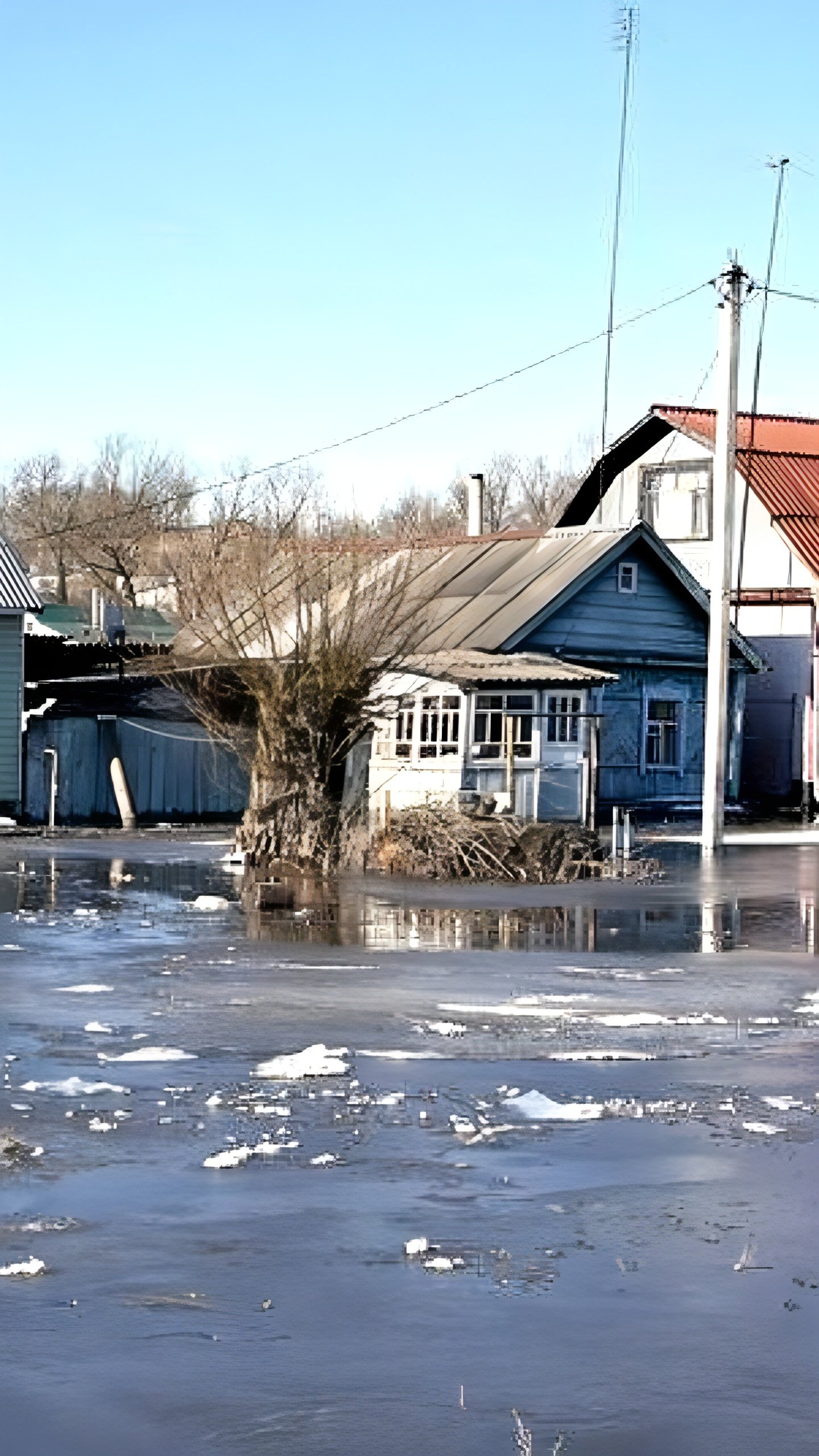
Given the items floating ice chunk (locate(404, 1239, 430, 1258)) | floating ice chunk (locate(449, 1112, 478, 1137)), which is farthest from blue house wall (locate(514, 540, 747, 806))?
floating ice chunk (locate(404, 1239, 430, 1258))

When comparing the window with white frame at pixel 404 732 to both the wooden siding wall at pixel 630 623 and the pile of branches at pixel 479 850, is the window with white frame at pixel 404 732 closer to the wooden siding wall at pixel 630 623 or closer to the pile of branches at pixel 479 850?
the wooden siding wall at pixel 630 623

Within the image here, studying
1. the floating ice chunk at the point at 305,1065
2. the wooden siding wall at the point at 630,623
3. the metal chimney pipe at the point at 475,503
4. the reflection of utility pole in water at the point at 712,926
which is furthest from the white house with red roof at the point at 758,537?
the floating ice chunk at the point at 305,1065

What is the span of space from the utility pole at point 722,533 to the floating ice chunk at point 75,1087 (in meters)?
18.4

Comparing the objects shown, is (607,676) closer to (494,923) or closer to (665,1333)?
(494,923)

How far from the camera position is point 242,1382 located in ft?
20.2

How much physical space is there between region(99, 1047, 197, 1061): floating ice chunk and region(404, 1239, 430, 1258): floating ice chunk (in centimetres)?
398

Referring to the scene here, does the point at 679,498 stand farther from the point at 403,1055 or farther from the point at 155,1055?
the point at 155,1055

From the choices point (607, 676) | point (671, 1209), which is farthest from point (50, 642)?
point (671, 1209)

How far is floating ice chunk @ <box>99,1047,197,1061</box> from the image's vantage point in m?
11.5

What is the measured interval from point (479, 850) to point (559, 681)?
7779 mm

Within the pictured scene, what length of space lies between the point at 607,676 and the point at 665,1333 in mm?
26421

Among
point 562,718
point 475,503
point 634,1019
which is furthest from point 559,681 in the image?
point 634,1019

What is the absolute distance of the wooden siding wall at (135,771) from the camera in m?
34.3

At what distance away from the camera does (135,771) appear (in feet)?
115
